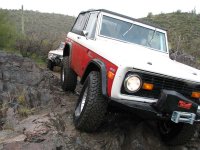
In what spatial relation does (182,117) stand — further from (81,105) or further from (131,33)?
(131,33)

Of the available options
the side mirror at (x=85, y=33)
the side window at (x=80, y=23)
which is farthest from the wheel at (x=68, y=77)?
the side mirror at (x=85, y=33)

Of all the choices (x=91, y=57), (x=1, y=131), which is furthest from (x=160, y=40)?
(x=1, y=131)

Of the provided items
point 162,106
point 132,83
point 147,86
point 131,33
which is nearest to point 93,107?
point 132,83

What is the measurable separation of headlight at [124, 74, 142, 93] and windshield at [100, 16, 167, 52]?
178 centimetres

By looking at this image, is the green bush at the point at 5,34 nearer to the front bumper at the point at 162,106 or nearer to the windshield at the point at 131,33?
the windshield at the point at 131,33

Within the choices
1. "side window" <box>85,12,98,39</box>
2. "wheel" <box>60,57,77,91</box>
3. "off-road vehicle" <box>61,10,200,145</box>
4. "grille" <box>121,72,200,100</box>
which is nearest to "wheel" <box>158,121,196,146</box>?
"off-road vehicle" <box>61,10,200,145</box>

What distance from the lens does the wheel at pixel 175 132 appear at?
14.5 feet

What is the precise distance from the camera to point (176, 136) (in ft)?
14.9

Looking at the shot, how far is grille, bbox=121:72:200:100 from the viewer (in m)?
3.78

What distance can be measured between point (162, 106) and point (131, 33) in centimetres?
219

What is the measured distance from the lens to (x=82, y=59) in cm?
536

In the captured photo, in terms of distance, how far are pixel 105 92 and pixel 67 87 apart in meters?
3.03

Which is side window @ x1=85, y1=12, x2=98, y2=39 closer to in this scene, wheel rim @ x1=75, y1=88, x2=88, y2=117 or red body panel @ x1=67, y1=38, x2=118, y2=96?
red body panel @ x1=67, y1=38, x2=118, y2=96

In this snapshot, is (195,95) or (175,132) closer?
(195,95)
